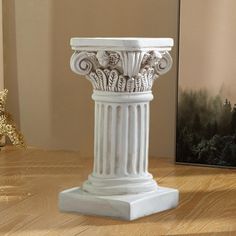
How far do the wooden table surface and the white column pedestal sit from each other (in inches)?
3.6

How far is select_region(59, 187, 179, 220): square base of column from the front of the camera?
4.01 metres

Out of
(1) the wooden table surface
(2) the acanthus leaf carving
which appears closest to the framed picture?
(1) the wooden table surface

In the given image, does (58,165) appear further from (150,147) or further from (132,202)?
(132,202)

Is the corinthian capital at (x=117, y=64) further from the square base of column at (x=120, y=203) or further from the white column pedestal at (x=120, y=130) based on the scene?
the square base of column at (x=120, y=203)

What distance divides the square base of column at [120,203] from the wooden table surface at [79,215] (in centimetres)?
5

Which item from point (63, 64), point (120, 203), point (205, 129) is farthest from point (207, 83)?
point (120, 203)

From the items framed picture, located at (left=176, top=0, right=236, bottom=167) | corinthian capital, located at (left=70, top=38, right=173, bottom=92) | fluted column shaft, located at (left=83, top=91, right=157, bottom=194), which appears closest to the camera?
corinthian capital, located at (left=70, top=38, right=173, bottom=92)

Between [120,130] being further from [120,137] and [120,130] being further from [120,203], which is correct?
[120,203]

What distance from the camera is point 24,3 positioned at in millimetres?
6262

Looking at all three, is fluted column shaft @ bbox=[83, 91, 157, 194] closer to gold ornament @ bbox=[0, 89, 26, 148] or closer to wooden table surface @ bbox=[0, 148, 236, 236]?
wooden table surface @ bbox=[0, 148, 236, 236]

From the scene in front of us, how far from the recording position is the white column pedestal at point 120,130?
4016 millimetres

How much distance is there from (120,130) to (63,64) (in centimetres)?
220

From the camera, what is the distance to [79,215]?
13.5ft

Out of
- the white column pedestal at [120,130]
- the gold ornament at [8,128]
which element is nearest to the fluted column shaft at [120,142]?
the white column pedestal at [120,130]
